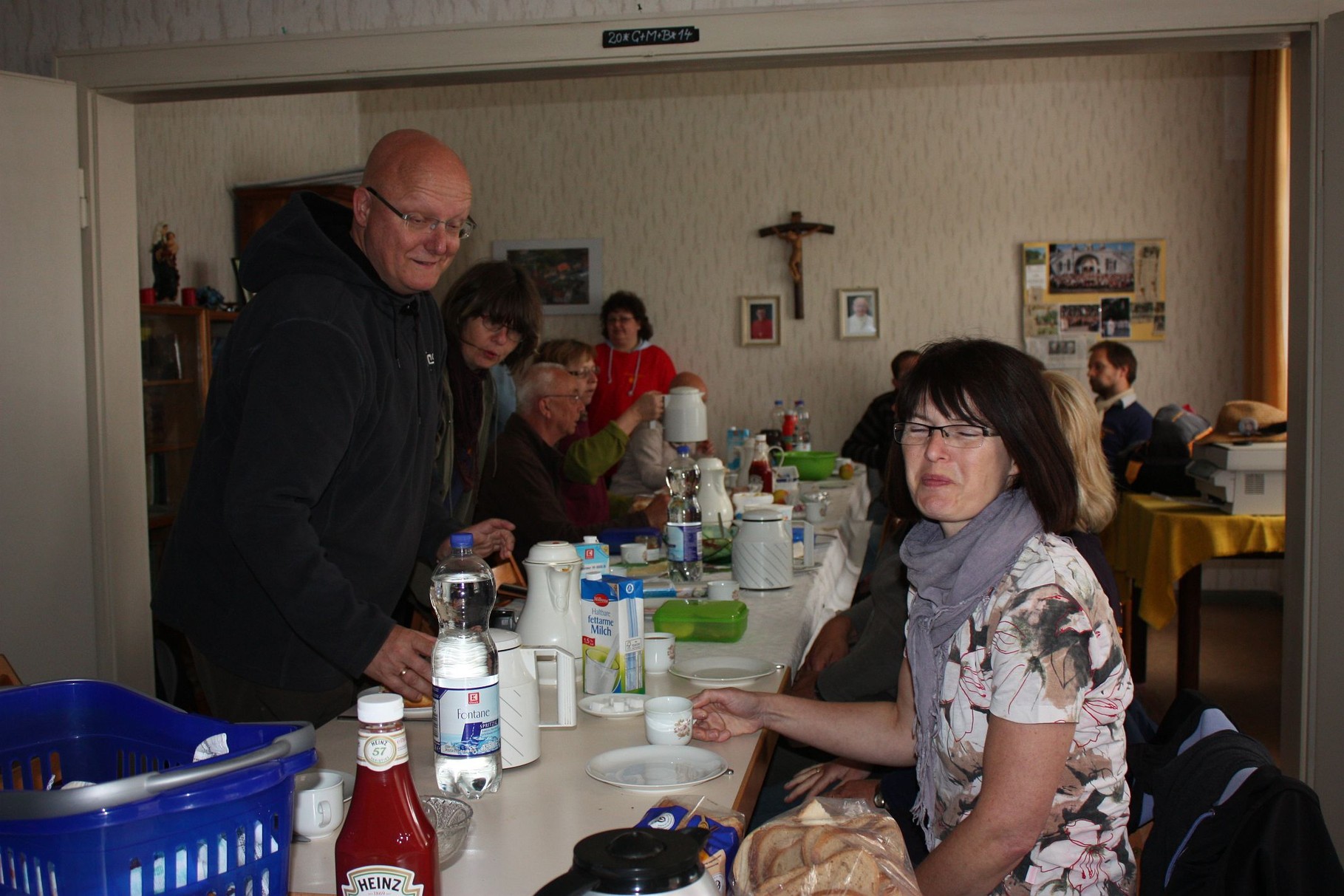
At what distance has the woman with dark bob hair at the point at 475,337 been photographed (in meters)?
2.70

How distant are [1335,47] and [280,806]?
275 centimetres

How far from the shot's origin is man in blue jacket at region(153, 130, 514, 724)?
1548 millimetres

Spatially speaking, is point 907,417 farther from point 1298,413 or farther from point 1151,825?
point 1298,413

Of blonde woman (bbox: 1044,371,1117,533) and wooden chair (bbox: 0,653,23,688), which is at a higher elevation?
blonde woman (bbox: 1044,371,1117,533)

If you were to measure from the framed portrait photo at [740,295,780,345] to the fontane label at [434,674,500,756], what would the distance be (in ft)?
19.4

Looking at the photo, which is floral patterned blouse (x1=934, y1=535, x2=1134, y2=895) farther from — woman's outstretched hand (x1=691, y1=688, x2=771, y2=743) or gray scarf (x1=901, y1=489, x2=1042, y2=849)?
woman's outstretched hand (x1=691, y1=688, x2=771, y2=743)

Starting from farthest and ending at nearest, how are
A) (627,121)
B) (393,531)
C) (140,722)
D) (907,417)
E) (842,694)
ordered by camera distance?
(627,121) < (842,694) < (393,531) < (907,417) < (140,722)

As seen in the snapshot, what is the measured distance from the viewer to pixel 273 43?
2799 millimetres

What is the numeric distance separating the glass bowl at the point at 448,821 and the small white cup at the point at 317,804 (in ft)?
0.36

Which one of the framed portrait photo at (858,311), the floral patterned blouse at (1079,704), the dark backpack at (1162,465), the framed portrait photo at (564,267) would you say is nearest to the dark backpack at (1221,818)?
the floral patterned blouse at (1079,704)

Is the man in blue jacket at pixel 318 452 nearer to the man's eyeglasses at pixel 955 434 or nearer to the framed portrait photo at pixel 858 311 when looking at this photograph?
the man's eyeglasses at pixel 955 434

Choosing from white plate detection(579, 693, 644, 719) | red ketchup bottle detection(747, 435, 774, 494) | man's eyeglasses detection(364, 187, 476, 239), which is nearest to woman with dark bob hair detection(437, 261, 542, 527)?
man's eyeglasses detection(364, 187, 476, 239)

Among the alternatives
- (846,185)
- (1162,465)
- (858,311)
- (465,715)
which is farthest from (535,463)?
(846,185)

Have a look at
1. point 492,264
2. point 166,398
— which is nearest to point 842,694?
point 492,264
